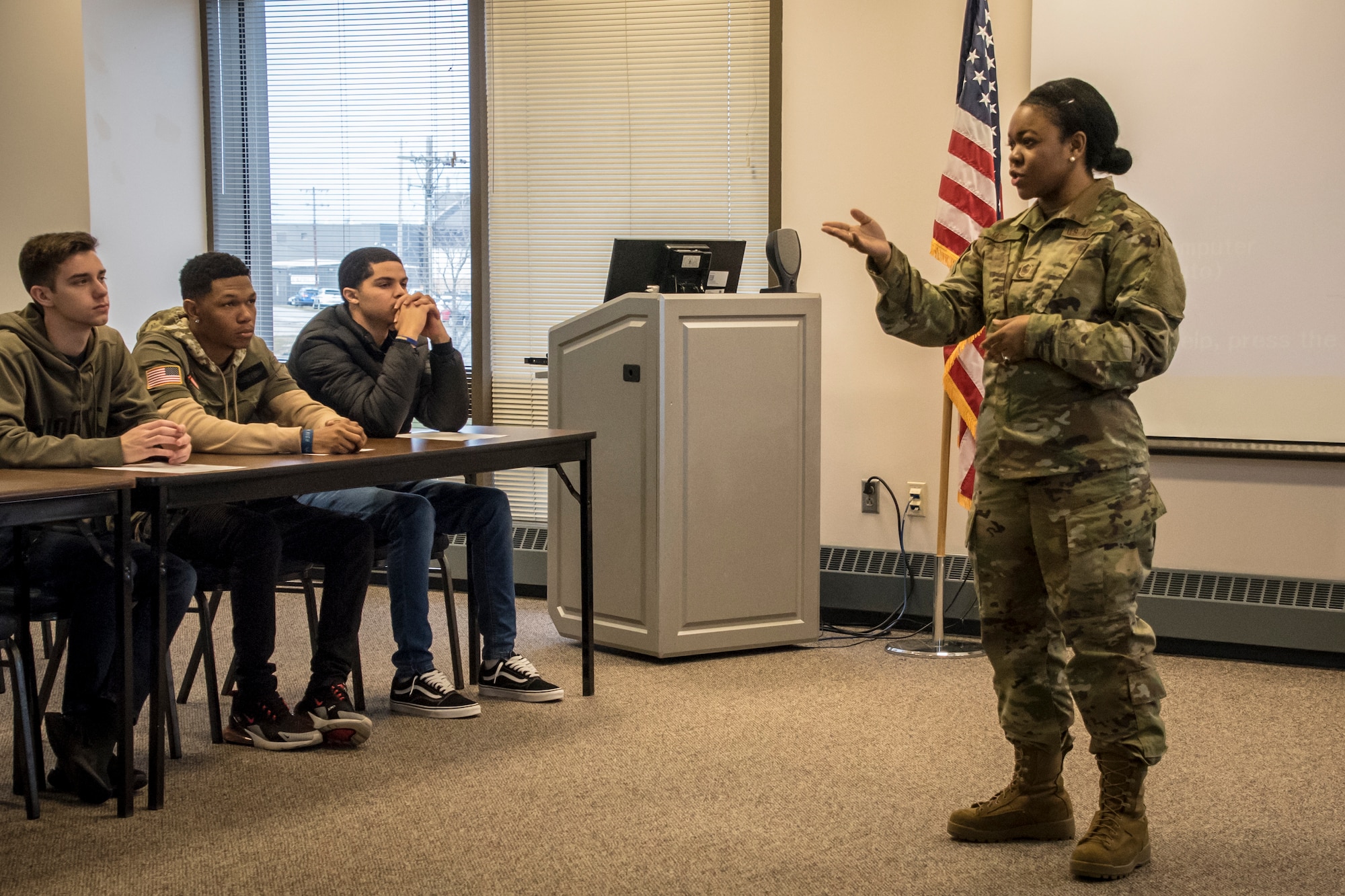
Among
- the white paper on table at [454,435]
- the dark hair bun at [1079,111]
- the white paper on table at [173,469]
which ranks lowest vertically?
the white paper on table at [454,435]

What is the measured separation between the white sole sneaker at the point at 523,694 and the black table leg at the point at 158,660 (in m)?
1.07

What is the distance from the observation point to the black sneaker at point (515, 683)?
346cm

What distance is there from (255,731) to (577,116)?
9.27 ft

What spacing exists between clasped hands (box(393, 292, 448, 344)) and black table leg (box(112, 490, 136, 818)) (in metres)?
1.12

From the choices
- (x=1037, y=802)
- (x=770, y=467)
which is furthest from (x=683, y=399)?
(x=1037, y=802)

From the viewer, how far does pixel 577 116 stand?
194 inches

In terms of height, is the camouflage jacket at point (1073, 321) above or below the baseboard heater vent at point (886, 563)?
above

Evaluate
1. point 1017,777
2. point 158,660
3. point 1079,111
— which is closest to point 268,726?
point 158,660

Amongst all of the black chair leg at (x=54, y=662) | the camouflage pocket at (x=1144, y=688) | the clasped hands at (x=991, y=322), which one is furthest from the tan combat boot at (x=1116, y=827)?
the black chair leg at (x=54, y=662)

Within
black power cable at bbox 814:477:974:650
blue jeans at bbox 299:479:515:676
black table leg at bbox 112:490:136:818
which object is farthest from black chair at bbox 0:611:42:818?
black power cable at bbox 814:477:974:650

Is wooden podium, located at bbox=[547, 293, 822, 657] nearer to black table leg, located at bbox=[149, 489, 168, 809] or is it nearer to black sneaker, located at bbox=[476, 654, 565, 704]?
black sneaker, located at bbox=[476, 654, 565, 704]

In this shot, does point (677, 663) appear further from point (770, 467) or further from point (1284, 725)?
point (1284, 725)

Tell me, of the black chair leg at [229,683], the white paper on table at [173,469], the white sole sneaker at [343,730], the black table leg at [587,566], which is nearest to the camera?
the white paper on table at [173,469]

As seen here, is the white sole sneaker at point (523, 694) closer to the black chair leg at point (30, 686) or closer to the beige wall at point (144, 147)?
the black chair leg at point (30, 686)
